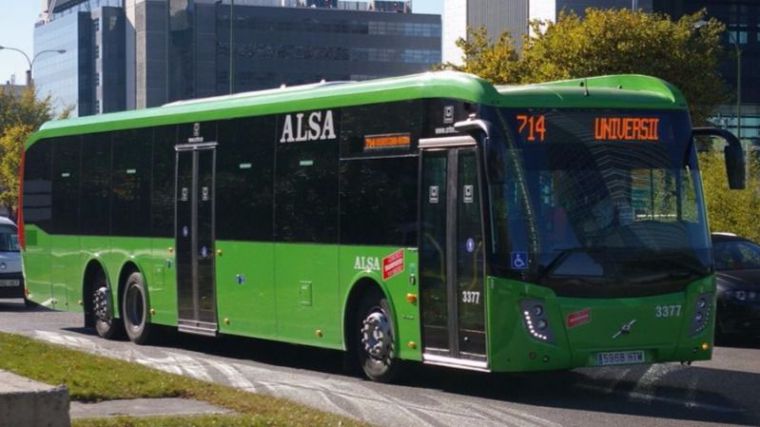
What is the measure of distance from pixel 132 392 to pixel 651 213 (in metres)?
5.13

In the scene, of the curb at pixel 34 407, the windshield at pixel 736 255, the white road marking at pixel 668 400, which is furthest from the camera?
the windshield at pixel 736 255

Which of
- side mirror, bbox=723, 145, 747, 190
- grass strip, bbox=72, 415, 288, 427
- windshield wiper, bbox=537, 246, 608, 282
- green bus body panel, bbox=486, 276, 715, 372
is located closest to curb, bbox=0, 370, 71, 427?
grass strip, bbox=72, 415, 288, 427

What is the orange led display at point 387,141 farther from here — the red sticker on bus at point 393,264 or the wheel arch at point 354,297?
the wheel arch at point 354,297

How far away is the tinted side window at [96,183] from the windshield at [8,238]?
29.3ft

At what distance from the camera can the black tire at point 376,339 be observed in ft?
49.3

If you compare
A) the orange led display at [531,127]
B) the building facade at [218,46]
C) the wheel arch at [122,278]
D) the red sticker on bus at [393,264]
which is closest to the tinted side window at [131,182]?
the wheel arch at [122,278]

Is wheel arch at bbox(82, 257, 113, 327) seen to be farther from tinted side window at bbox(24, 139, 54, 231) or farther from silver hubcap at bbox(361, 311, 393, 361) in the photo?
silver hubcap at bbox(361, 311, 393, 361)

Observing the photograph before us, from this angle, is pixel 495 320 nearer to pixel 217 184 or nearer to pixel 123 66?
pixel 217 184

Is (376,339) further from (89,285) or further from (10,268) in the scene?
(10,268)

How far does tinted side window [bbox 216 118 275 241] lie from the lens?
57.3 ft

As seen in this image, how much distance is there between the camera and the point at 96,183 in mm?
21781

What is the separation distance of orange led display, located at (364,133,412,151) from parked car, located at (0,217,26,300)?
51.9 ft

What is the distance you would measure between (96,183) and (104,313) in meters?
1.94

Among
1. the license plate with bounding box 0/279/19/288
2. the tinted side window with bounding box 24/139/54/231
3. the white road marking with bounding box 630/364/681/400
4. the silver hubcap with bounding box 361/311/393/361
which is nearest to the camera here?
the white road marking with bounding box 630/364/681/400
